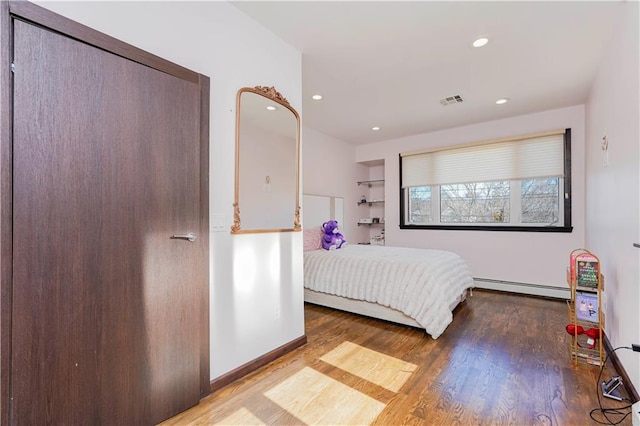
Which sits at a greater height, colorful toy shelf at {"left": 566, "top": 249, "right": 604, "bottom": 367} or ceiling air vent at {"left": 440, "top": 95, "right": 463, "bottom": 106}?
ceiling air vent at {"left": 440, "top": 95, "right": 463, "bottom": 106}

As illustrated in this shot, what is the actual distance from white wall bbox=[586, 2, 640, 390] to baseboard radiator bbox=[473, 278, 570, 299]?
54.5 inches

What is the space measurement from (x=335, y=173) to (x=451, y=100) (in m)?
2.24

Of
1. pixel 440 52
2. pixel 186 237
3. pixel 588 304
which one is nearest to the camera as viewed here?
pixel 186 237

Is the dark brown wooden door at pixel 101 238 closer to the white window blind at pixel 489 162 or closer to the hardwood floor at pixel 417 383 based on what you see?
the hardwood floor at pixel 417 383

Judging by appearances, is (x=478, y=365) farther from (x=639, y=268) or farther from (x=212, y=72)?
(x=212, y=72)

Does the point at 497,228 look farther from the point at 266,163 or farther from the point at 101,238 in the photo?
the point at 101,238

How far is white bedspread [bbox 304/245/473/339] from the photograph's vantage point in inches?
107

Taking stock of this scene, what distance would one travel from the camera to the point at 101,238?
4.49 ft

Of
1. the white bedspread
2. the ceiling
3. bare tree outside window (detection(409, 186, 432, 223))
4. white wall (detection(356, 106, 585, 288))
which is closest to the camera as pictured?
the ceiling

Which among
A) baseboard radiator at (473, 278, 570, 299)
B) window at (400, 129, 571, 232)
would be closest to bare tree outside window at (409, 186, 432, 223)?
window at (400, 129, 571, 232)

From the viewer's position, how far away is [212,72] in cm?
188

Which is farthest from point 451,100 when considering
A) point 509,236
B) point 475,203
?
point 509,236

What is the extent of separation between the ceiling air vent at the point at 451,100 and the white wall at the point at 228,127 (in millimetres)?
2092

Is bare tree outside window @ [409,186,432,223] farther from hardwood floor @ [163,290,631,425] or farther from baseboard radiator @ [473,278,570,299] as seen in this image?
hardwood floor @ [163,290,631,425]
